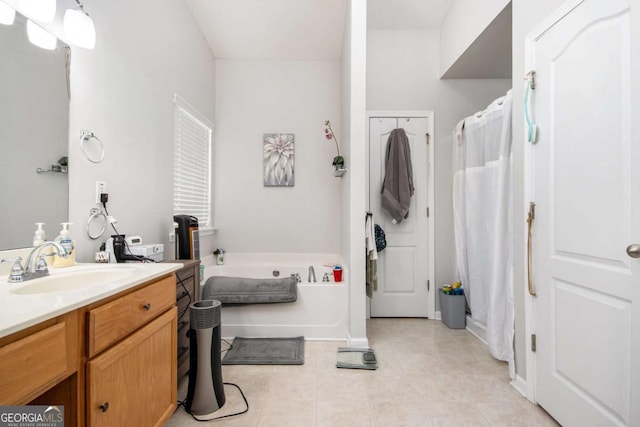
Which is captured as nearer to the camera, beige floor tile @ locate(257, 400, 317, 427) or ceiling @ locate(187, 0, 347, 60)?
beige floor tile @ locate(257, 400, 317, 427)

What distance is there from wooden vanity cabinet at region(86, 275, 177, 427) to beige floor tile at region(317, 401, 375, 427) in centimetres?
79

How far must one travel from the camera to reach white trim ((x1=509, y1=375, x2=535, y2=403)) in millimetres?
1872

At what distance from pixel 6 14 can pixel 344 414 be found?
2.44m

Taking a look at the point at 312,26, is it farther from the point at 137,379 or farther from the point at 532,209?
the point at 137,379

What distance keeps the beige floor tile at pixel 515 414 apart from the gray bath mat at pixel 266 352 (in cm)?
122

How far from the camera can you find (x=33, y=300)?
90 centimetres

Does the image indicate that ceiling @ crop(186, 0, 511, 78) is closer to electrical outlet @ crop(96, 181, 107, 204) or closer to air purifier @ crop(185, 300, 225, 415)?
electrical outlet @ crop(96, 181, 107, 204)

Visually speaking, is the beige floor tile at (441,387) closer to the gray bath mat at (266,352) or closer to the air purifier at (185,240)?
the gray bath mat at (266,352)

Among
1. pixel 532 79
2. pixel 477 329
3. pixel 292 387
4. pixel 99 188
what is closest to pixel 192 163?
pixel 99 188

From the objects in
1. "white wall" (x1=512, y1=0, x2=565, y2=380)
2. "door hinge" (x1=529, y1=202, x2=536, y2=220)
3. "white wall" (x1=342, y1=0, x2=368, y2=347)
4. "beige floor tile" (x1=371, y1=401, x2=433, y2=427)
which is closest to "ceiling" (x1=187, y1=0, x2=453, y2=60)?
"white wall" (x1=342, y1=0, x2=368, y2=347)

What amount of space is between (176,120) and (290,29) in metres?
1.53

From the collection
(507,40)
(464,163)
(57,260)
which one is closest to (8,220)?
(57,260)

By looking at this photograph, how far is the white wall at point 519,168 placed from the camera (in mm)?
1890

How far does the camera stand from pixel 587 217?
4.72 ft
